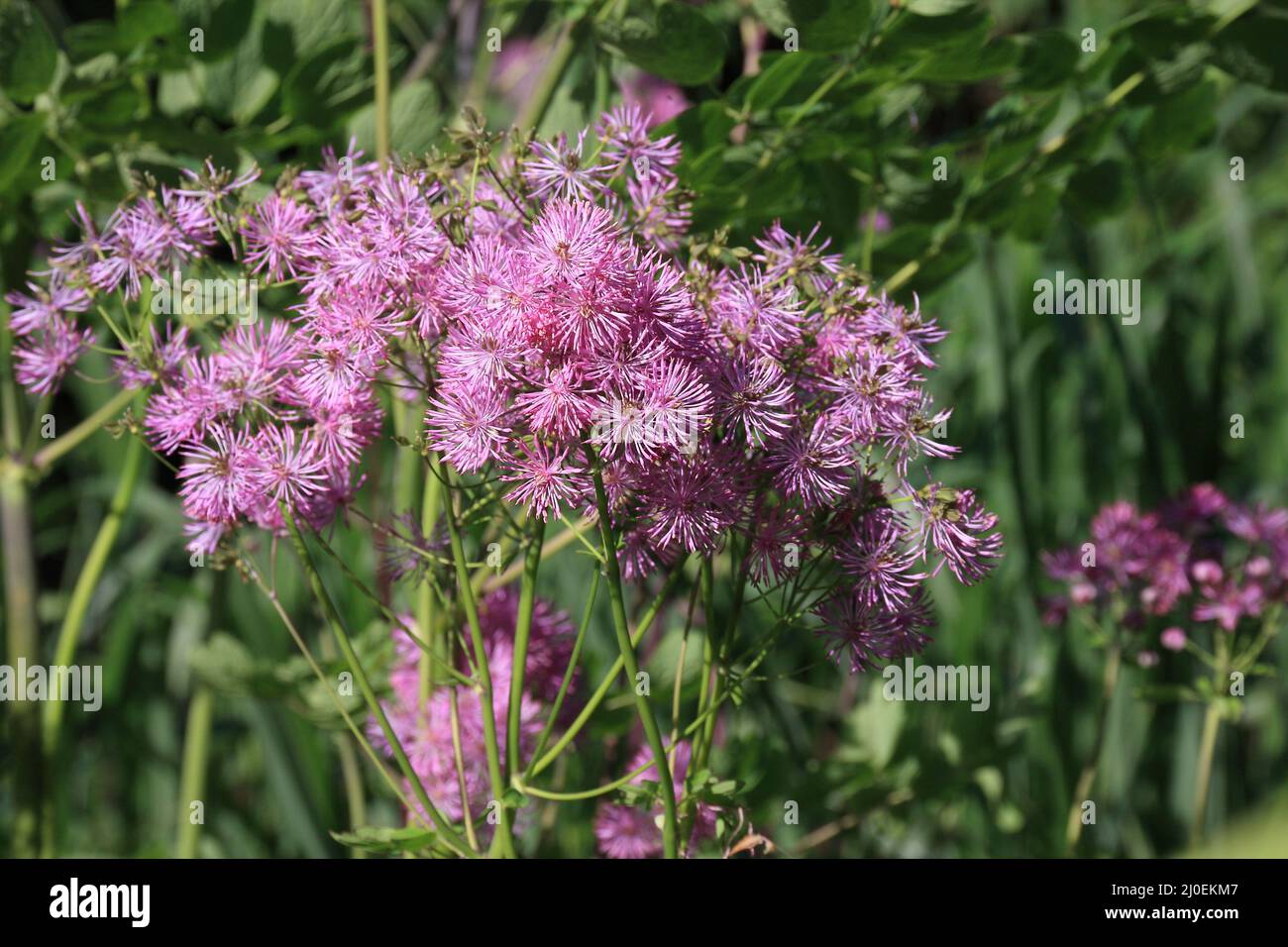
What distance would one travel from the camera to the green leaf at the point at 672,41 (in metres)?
1.01

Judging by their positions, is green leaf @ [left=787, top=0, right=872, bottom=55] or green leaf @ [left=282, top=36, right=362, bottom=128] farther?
green leaf @ [left=282, top=36, right=362, bottom=128]

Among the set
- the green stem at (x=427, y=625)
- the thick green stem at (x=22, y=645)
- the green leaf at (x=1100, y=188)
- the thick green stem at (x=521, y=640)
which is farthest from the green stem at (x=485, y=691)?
the green leaf at (x=1100, y=188)

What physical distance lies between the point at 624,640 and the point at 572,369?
179 mm

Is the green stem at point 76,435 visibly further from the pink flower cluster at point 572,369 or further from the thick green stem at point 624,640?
the thick green stem at point 624,640

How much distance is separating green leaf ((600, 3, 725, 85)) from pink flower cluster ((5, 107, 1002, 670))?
0.14 meters

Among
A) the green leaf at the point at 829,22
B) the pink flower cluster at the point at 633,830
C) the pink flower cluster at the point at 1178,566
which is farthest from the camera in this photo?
the pink flower cluster at the point at 1178,566

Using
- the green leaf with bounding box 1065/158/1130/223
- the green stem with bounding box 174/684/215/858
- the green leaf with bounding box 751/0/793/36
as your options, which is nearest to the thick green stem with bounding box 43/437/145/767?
the green stem with bounding box 174/684/215/858

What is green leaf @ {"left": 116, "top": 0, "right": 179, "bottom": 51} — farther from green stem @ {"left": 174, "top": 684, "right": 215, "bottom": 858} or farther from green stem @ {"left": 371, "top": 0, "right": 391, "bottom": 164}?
green stem @ {"left": 174, "top": 684, "right": 215, "bottom": 858}

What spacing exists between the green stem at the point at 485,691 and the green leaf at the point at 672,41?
1.37 ft

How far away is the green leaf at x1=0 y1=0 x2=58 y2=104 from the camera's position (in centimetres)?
108

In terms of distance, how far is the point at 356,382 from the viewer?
79cm

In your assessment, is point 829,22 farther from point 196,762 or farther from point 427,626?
point 196,762
